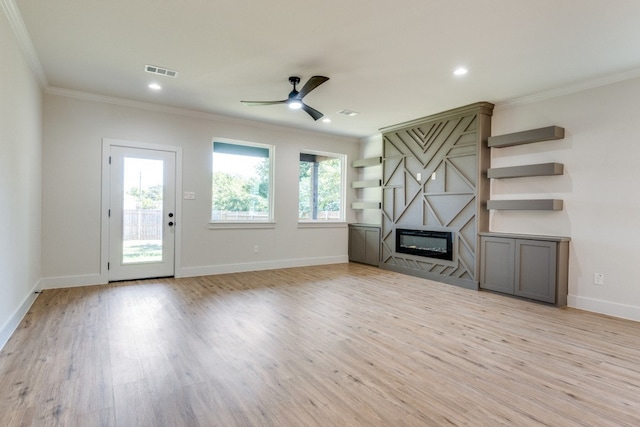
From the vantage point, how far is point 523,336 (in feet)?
10.2

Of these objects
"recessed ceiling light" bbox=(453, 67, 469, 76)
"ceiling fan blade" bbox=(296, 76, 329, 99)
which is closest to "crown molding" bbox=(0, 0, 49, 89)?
"ceiling fan blade" bbox=(296, 76, 329, 99)

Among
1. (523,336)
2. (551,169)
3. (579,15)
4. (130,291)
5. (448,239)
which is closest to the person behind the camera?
(579,15)

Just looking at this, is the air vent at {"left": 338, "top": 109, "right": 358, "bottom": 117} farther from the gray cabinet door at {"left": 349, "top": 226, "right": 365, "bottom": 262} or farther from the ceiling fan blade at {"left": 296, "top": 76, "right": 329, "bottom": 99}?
the gray cabinet door at {"left": 349, "top": 226, "right": 365, "bottom": 262}

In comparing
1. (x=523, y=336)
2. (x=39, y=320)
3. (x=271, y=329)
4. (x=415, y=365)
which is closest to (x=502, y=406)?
(x=415, y=365)

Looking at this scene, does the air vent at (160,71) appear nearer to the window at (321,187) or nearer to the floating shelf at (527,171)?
the window at (321,187)

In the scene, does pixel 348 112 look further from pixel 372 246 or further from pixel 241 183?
pixel 372 246

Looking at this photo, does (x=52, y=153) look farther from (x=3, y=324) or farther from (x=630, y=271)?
(x=630, y=271)

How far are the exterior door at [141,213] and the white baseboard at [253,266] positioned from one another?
32 cm

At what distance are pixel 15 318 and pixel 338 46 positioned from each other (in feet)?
13.1

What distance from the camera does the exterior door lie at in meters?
5.04

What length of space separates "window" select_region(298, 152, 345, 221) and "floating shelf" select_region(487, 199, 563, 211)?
3.34 meters

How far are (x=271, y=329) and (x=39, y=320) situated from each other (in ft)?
7.62

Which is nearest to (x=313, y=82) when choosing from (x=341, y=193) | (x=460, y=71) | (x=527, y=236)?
(x=460, y=71)

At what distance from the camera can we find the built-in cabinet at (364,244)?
6789 mm
